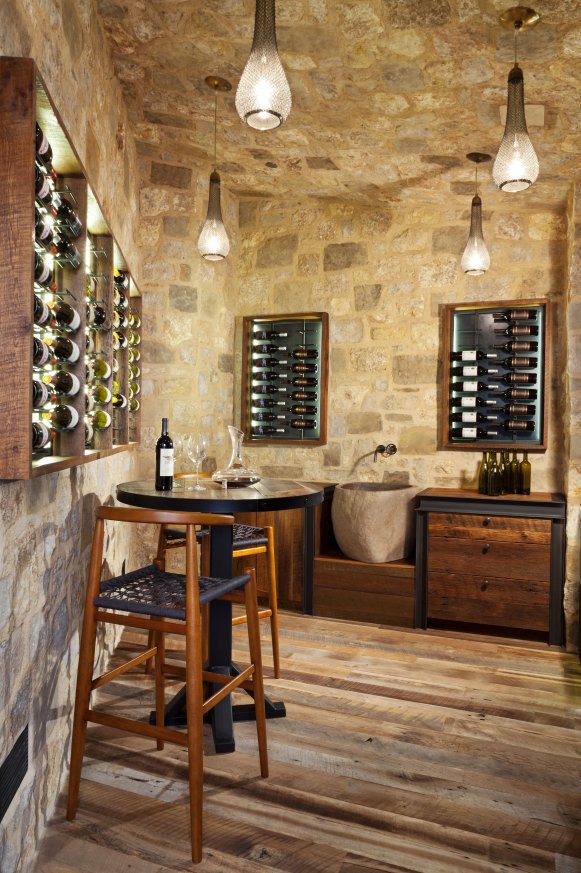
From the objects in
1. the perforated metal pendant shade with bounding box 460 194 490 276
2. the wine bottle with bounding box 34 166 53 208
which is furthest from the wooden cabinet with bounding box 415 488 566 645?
the wine bottle with bounding box 34 166 53 208

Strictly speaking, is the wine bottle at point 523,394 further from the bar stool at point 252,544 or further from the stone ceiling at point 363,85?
the bar stool at point 252,544

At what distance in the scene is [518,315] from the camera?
409 centimetres

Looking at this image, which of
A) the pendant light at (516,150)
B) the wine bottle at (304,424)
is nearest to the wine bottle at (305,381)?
the wine bottle at (304,424)

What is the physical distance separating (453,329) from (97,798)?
3.36 m

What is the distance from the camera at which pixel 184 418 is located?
13.8 feet

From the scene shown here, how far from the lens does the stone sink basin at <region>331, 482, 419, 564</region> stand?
3.82 m

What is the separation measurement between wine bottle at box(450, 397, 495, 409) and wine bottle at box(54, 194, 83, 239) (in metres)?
2.78

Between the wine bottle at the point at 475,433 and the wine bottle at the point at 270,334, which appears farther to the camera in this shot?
the wine bottle at the point at 270,334

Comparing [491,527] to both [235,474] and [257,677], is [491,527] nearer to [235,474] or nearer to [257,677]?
[235,474]

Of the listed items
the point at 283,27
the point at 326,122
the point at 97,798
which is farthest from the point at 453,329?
the point at 97,798

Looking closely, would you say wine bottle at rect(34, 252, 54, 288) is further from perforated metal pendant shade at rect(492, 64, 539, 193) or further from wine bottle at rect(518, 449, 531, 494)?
wine bottle at rect(518, 449, 531, 494)

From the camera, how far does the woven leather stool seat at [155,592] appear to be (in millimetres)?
1847

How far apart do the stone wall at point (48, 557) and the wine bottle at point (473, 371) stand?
2394 millimetres

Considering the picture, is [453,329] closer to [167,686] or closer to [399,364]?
[399,364]
